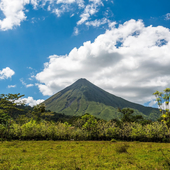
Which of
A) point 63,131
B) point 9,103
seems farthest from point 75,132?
point 9,103

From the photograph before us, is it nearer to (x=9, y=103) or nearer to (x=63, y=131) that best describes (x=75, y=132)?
(x=63, y=131)

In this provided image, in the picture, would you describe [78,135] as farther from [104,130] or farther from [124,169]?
[124,169]

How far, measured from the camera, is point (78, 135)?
1612 inches

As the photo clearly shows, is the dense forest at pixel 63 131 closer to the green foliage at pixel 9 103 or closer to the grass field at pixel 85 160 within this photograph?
the green foliage at pixel 9 103

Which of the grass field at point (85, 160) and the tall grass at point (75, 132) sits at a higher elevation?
A: the grass field at point (85, 160)

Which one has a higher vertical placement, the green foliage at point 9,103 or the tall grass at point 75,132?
the green foliage at point 9,103

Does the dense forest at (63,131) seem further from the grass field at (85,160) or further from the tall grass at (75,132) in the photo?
the grass field at (85,160)

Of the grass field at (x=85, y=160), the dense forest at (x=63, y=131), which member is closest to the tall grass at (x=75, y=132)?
the dense forest at (x=63, y=131)

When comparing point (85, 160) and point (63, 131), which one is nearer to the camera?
point (85, 160)

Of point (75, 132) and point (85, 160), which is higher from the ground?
point (85, 160)

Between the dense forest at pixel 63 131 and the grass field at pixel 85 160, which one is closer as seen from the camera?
the grass field at pixel 85 160

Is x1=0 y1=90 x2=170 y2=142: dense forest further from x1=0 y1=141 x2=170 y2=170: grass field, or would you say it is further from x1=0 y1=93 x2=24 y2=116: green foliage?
x1=0 y1=141 x2=170 y2=170: grass field

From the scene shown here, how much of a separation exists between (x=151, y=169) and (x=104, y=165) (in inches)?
151

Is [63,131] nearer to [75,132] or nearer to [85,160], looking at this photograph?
[75,132]
